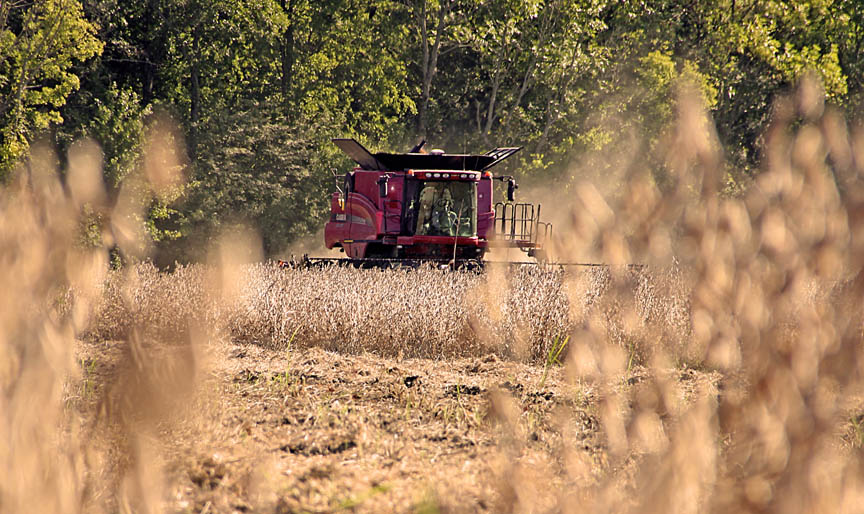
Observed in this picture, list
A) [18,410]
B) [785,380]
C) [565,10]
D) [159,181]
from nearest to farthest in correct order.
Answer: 1. [785,380]
2. [18,410]
3. [159,181]
4. [565,10]

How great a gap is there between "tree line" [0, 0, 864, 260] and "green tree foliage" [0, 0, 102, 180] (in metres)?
0.06

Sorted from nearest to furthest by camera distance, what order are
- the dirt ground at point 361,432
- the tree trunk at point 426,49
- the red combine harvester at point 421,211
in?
the dirt ground at point 361,432 → the red combine harvester at point 421,211 → the tree trunk at point 426,49

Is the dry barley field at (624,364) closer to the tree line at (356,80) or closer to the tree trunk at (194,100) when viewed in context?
the tree line at (356,80)

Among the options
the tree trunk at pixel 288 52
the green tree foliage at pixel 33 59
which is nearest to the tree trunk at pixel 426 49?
the tree trunk at pixel 288 52

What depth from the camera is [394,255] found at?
16.2 m

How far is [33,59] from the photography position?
19250 mm

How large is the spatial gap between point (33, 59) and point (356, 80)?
12089 mm

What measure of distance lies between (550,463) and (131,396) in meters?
2.47

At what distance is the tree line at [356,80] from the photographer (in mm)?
22578

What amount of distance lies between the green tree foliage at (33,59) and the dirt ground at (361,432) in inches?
577

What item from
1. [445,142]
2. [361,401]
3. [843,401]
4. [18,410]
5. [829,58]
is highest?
[829,58]

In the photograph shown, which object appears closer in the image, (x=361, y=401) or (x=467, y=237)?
(x=361, y=401)

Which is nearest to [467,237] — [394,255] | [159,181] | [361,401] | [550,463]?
[394,255]

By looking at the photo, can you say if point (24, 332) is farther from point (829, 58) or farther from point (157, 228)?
point (829, 58)
